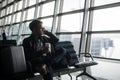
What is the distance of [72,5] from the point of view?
5.71m

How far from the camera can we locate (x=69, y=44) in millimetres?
3977

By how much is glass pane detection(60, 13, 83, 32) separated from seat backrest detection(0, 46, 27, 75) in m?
2.87

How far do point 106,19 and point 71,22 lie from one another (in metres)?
1.40

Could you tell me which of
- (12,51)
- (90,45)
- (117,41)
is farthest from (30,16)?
(12,51)

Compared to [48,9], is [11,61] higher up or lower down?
lower down

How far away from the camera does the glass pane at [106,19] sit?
4.23 m

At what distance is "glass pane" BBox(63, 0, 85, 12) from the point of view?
5.23 meters

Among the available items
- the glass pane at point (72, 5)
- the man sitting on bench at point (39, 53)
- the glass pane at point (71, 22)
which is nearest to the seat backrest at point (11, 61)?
the man sitting on bench at point (39, 53)

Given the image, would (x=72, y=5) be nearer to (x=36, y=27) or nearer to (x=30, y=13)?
(x=36, y=27)

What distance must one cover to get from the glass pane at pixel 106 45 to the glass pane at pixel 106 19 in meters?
0.18

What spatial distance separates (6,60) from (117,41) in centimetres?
256

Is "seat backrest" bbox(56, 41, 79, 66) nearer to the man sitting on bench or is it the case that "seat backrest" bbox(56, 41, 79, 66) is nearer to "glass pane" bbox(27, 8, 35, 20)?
the man sitting on bench

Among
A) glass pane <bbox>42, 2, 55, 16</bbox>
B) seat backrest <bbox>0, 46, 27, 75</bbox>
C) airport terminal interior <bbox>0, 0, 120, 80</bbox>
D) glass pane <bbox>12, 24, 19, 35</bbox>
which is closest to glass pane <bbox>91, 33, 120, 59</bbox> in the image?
airport terminal interior <bbox>0, 0, 120, 80</bbox>

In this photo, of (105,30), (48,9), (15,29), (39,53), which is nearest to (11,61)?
(39,53)
